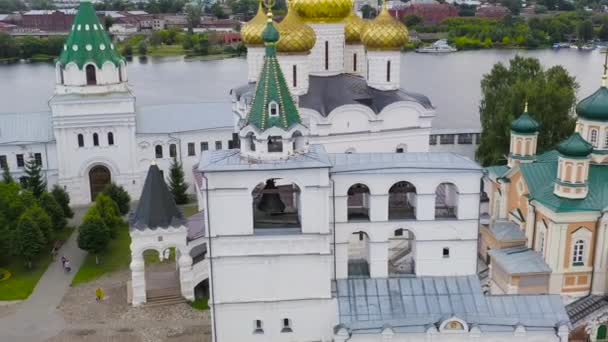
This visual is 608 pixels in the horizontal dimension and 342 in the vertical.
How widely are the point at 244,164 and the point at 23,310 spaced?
5824mm

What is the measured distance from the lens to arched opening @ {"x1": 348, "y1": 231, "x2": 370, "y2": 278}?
33.6 feet

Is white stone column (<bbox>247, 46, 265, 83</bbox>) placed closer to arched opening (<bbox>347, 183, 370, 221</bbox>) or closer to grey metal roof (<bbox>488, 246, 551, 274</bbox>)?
arched opening (<bbox>347, 183, 370, 221</bbox>)

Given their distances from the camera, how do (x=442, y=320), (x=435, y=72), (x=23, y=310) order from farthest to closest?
(x=435, y=72), (x=23, y=310), (x=442, y=320)

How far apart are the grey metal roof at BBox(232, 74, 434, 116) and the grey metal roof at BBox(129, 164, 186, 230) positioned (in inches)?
111

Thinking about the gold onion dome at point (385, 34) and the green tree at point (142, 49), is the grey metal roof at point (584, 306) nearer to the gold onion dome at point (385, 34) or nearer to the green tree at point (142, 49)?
the gold onion dome at point (385, 34)

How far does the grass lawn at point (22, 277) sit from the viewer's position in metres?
13.1

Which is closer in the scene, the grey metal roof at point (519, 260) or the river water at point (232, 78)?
the grey metal roof at point (519, 260)

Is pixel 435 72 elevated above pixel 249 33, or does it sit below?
below

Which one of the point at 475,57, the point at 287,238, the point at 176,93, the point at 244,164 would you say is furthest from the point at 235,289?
the point at 475,57

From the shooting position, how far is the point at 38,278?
45.6 feet

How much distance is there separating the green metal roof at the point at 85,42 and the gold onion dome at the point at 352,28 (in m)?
6.66

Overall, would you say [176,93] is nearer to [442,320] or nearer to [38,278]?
[38,278]

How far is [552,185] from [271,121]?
17.1ft

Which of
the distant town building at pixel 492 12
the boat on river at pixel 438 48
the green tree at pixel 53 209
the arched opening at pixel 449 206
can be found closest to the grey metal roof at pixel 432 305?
the arched opening at pixel 449 206
